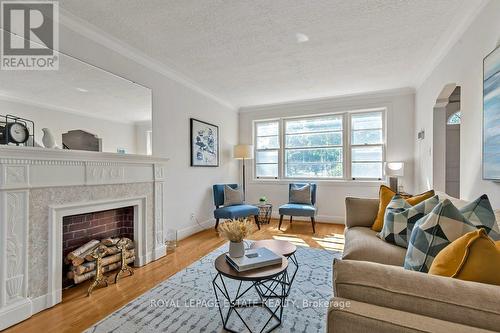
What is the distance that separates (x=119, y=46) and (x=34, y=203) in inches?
71.2

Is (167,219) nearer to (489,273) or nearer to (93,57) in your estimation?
(93,57)

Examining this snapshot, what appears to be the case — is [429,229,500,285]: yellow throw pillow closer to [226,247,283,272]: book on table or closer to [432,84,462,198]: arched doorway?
[226,247,283,272]: book on table

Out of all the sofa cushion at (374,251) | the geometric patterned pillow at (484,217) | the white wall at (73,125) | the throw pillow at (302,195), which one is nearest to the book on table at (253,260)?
the sofa cushion at (374,251)

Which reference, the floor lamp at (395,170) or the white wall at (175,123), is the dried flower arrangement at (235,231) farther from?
the floor lamp at (395,170)

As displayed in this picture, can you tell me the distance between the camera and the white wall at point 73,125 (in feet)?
6.06

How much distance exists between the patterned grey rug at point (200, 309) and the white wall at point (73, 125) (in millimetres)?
1506

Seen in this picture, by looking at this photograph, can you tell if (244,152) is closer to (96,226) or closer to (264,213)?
(264,213)

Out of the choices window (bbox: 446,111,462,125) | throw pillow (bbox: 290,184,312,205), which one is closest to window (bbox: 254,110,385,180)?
throw pillow (bbox: 290,184,312,205)

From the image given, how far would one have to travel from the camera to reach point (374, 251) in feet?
5.89

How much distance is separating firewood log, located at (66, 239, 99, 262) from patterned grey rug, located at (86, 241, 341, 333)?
2.38 ft

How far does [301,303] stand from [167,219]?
7.11 ft

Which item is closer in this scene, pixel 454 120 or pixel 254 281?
pixel 254 281

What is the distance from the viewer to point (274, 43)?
2.62 meters

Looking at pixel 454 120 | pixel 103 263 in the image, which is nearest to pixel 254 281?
pixel 103 263
